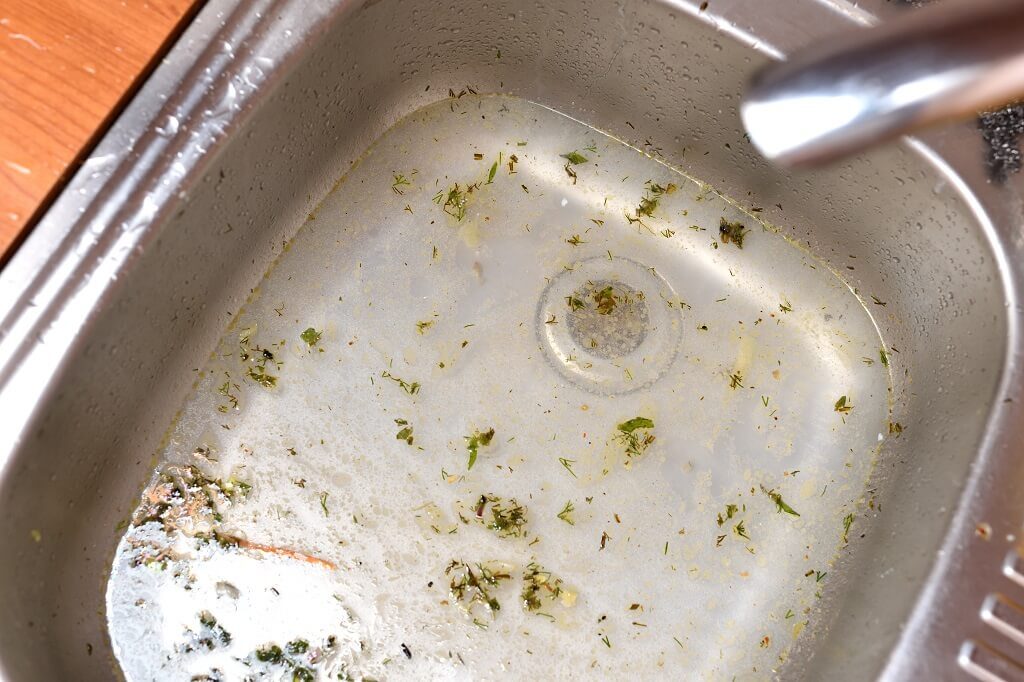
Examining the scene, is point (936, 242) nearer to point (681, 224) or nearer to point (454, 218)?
point (681, 224)

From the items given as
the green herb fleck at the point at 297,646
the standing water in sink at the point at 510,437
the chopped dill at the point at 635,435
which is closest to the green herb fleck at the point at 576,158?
the standing water in sink at the point at 510,437

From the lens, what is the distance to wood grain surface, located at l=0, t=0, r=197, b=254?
766mm

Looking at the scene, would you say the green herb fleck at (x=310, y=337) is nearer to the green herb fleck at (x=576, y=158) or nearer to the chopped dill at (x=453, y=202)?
the chopped dill at (x=453, y=202)

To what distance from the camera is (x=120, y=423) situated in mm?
939

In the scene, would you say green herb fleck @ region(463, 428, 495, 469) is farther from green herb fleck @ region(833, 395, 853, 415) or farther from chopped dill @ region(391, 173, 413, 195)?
green herb fleck @ region(833, 395, 853, 415)

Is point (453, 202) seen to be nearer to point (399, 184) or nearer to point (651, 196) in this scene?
point (399, 184)

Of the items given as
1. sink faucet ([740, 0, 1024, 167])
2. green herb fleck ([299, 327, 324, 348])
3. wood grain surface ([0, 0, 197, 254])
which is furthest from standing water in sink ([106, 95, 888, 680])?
sink faucet ([740, 0, 1024, 167])

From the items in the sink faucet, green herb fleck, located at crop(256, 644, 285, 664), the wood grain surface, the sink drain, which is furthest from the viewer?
the sink drain

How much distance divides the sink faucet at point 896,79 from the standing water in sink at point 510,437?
63 cm

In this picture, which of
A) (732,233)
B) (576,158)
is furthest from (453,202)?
(732,233)

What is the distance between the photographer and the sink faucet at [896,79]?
1.47 feet

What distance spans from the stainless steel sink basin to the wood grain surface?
23 millimetres

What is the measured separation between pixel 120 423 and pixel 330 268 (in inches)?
13.5

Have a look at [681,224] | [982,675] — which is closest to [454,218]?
[681,224]
